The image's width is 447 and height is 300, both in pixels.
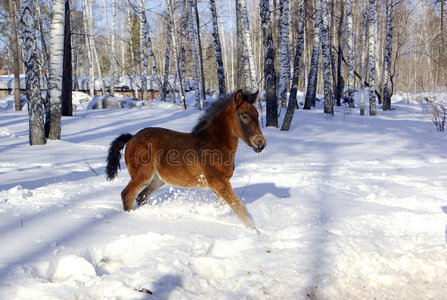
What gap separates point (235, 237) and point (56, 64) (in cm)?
830

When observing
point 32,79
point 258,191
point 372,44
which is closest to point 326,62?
point 372,44

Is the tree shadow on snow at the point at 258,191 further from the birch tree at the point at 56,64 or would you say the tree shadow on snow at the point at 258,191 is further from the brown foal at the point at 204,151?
the birch tree at the point at 56,64

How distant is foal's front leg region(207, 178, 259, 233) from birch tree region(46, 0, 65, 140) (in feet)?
Result: 24.9

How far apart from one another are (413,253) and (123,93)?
41468 millimetres

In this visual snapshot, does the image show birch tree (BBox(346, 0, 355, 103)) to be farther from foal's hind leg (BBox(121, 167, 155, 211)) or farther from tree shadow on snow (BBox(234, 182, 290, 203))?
foal's hind leg (BBox(121, 167, 155, 211))

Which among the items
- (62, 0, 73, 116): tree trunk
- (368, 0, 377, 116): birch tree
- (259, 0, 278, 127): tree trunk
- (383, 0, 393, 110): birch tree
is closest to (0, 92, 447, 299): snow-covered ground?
(259, 0, 278, 127): tree trunk

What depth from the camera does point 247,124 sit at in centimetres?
383

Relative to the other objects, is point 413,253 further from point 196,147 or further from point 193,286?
point 196,147

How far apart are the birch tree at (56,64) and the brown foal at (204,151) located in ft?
21.6

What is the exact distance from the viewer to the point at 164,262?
115 inches

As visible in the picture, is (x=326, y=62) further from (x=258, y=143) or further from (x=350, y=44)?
(x=258, y=143)

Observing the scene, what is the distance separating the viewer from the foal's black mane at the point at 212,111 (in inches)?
165

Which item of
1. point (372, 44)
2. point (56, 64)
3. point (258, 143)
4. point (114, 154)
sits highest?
point (372, 44)

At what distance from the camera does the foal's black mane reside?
418 cm
